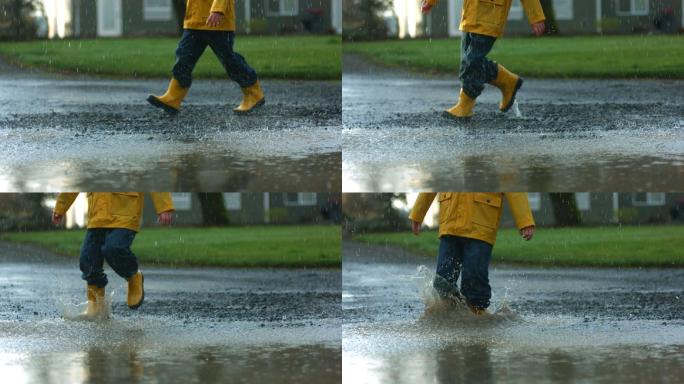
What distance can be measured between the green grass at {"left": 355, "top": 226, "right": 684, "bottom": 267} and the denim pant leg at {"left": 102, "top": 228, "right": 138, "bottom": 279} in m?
2.15

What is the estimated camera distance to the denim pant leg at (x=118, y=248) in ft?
30.4

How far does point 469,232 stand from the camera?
360 inches

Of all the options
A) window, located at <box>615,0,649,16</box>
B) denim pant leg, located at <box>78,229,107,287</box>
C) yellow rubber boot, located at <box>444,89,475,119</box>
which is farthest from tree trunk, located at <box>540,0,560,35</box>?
denim pant leg, located at <box>78,229,107,287</box>

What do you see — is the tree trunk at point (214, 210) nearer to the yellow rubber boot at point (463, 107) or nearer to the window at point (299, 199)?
the window at point (299, 199)

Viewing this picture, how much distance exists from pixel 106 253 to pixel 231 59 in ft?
4.90

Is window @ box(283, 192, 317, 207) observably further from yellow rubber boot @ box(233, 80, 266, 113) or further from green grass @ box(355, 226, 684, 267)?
green grass @ box(355, 226, 684, 267)

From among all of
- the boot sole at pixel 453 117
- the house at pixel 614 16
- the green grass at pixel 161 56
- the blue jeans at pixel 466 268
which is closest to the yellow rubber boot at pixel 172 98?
the green grass at pixel 161 56

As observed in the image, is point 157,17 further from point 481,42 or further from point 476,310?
point 476,310

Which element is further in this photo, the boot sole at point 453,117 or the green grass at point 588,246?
the green grass at point 588,246

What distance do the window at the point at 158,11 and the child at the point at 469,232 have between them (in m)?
2.51

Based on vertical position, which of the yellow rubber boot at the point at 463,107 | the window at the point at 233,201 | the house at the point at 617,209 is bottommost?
the house at the point at 617,209

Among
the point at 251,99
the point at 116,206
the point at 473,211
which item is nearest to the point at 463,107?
the point at 473,211

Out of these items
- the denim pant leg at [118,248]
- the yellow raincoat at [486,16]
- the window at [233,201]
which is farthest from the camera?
the window at [233,201]

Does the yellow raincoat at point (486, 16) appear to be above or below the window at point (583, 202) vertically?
above
